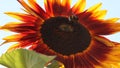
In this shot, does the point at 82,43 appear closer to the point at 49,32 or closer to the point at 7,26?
the point at 49,32

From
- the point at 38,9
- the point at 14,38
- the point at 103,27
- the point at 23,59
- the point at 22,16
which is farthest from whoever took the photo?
the point at 103,27

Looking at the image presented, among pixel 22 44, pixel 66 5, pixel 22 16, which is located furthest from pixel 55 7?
pixel 22 44

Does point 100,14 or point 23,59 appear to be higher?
point 100,14

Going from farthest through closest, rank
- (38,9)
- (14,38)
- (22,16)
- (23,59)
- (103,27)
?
1. (103,27)
2. (38,9)
3. (22,16)
4. (14,38)
5. (23,59)

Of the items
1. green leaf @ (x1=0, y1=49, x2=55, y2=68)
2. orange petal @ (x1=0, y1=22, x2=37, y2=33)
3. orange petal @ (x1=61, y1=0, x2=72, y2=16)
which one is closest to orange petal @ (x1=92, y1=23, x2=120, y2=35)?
orange petal @ (x1=61, y1=0, x2=72, y2=16)

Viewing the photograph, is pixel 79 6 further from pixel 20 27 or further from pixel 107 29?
pixel 20 27

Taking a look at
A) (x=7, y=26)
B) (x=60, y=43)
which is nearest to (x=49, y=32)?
(x=60, y=43)

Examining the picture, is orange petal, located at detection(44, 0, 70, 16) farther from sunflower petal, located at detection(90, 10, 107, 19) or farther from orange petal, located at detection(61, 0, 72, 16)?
sunflower petal, located at detection(90, 10, 107, 19)

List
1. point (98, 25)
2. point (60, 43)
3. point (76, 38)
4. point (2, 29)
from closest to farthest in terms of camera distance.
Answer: point (2, 29) < point (60, 43) < point (76, 38) < point (98, 25)
